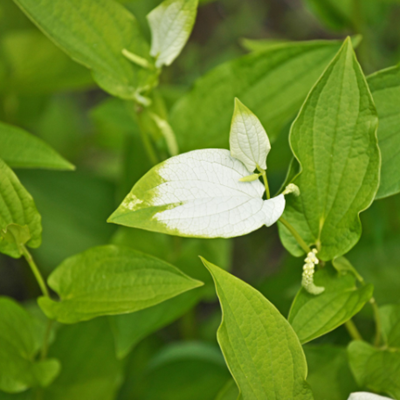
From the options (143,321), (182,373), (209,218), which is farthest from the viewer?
(182,373)

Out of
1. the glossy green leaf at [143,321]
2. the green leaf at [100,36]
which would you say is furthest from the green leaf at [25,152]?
the glossy green leaf at [143,321]

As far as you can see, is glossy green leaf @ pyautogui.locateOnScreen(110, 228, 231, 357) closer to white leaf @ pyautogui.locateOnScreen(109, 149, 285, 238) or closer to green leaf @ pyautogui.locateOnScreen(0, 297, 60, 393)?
green leaf @ pyautogui.locateOnScreen(0, 297, 60, 393)

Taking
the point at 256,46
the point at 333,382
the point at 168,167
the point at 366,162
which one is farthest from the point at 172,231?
the point at 256,46

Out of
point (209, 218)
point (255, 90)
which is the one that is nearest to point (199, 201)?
point (209, 218)

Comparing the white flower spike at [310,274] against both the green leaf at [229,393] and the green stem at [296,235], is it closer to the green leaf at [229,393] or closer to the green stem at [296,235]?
the green stem at [296,235]

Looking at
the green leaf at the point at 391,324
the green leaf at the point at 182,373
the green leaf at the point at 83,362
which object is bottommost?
the green leaf at the point at 182,373

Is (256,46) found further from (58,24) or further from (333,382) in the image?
(333,382)

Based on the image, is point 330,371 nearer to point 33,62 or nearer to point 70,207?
point 70,207
